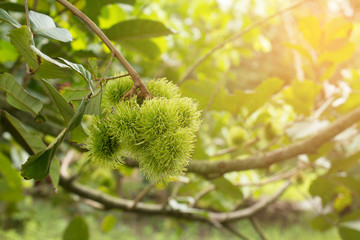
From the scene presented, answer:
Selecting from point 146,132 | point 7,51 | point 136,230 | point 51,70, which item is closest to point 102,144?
point 146,132

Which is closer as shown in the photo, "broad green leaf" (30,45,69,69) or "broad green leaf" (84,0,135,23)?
"broad green leaf" (30,45,69,69)

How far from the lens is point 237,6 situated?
2.99m

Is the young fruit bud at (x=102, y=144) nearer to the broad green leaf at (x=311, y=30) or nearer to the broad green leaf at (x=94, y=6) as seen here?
the broad green leaf at (x=94, y=6)

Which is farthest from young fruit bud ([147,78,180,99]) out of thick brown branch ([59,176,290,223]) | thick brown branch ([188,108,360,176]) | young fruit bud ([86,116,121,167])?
thick brown branch ([59,176,290,223])

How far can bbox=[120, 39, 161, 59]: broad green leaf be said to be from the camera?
137cm

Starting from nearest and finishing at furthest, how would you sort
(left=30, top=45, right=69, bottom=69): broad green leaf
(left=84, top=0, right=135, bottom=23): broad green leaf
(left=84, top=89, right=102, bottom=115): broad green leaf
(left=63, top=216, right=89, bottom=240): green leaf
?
(left=30, top=45, right=69, bottom=69): broad green leaf, (left=84, top=89, right=102, bottom=115): broad green leaf, (left=84, top=0, right=135, bottom=23): broad green leaf, (left=63, top=216, right=89, bottom=240): green leaf

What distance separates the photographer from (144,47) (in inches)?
55.7

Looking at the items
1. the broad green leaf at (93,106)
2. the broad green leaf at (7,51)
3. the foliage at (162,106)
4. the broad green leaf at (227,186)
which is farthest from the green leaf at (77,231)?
the broad green leaf at (93,106)

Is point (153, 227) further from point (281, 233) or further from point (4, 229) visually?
point (4, 229)

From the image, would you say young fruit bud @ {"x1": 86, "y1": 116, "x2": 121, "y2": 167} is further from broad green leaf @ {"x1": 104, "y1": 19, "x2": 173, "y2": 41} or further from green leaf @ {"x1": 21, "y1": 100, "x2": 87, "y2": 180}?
broad green leaf @ {"x1": 104, "y1": 19, "x2": 173, "y2": 41}

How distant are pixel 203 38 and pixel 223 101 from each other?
1497mm

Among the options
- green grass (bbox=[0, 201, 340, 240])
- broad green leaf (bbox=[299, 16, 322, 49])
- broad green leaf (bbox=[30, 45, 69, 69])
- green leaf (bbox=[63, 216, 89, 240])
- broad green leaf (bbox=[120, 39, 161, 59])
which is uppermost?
broad green leaf (bbox=[299, 16, 322, 49])

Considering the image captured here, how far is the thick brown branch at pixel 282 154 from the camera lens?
113cm

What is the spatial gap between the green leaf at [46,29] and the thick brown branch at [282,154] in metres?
0.68
